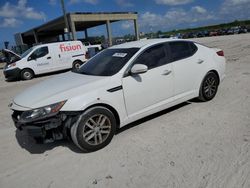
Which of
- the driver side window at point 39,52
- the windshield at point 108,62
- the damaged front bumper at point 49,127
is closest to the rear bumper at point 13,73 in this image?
the driver side window at point 39,52

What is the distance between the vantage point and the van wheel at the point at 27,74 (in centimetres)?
1255

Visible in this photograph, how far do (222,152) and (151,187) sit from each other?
1.22 m

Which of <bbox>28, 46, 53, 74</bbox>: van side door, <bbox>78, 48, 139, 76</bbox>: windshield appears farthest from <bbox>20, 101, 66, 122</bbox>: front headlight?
<bbox>28, 46, 53, 74</bbox>: van side door

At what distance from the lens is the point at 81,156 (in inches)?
141

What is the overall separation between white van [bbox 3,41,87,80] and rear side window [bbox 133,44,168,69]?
9.96 metres

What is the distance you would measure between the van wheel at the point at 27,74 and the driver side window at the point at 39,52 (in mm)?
798

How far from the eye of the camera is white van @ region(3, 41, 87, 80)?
12500 millimetres

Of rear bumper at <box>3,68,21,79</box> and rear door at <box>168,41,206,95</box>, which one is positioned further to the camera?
rear bumper at <box>3,68,21,79</box>

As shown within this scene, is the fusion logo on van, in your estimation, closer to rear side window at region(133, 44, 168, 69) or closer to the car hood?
the car hood

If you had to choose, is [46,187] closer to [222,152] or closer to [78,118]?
[78,118]

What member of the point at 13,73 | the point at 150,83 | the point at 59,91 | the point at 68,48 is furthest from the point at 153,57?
the point at 68,48

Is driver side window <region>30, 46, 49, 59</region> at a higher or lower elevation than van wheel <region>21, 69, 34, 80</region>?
higher

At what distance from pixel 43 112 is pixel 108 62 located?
64.1 inches

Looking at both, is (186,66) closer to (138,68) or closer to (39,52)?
(138,68)
